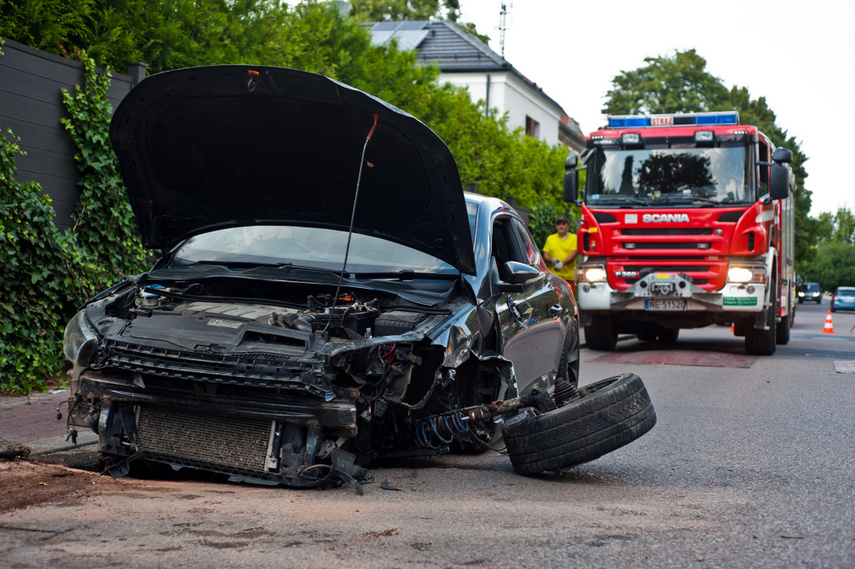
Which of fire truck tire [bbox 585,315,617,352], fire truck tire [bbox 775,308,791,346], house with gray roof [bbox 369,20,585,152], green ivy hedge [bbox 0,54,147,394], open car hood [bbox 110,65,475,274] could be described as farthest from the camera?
house with gray roof [bbox 369,20,585,152]

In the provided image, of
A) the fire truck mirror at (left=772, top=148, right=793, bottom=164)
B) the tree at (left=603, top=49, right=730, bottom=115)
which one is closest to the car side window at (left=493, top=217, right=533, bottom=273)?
the fire truck mirror at (left=772, top=148, right=793, bottom=164)

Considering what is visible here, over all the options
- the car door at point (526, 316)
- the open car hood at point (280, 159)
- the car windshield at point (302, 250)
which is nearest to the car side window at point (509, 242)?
the car door at point (526, 316)

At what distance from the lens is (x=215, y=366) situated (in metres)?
4.73

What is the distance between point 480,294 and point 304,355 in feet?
4.46

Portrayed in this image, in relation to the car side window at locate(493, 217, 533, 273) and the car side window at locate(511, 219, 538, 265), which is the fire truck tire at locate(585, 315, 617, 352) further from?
the car side window at locate(493, 217, 533, 273)

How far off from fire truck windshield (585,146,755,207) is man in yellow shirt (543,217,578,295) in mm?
985

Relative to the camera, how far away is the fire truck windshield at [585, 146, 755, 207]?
44.9ft

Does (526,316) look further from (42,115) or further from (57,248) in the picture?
(42,115)

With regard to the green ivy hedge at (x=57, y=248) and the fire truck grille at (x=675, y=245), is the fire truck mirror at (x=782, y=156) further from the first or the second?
the green ivy hedge at (x=57, y=248)

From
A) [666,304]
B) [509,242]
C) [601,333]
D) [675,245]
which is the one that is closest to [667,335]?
[601,333]

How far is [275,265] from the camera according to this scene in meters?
5.91

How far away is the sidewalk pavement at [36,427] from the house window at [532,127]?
33.9 metres

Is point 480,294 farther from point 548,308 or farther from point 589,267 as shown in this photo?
point 589,267

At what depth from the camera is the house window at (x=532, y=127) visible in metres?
40.3
